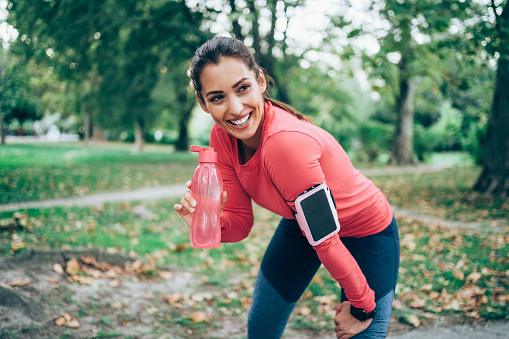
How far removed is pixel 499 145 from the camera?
805 centimetres

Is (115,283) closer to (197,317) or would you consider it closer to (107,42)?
(197,317)

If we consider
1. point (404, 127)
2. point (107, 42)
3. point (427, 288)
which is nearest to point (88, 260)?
point (427, 288)

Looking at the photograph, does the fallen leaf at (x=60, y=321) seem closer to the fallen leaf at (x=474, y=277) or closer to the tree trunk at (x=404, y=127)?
the fallen leaf at (x=474, y=277)

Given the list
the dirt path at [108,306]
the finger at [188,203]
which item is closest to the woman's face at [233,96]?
the finger at [188,203]

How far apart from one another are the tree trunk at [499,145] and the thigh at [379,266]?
746cm

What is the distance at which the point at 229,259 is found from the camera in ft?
16.7

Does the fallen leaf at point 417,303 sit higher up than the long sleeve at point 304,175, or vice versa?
the long sleeve at point 304,175

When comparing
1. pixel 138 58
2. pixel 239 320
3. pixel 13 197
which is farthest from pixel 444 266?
pixel 138 58

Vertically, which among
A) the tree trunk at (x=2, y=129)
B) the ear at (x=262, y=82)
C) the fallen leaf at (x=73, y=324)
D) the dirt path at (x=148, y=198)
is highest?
the ear at (x=262, y=82)

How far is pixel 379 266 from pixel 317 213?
0.55m

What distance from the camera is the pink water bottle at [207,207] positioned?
1.83 m

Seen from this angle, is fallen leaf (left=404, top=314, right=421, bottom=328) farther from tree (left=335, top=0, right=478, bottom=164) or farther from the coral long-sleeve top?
tree (left=335, top=0, right=478, bottom=164)

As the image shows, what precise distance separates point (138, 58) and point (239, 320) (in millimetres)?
8517

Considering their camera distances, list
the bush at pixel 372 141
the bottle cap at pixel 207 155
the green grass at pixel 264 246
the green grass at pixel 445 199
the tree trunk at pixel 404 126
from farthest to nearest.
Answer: the bush at pixel 372 141 → the tree trunk at pixel 404 126 → the green grass at pixel 445 199 → the green grass at pixel 264 246 → the bottle cap at pixel 207 155
